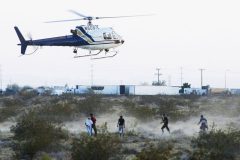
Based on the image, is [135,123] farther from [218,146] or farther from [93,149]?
[93,149]

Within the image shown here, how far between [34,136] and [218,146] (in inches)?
334

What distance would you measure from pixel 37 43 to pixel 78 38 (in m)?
2.83

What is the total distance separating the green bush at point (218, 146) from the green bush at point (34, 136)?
6.84 m

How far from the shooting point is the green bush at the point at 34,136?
2717cm

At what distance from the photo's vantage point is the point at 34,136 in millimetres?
28734

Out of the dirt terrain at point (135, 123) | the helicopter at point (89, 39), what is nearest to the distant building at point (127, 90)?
the dirt terrain at point (135, 123)

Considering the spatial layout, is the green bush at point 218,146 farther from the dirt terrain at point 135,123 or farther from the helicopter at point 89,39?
the helicopter at point 89,39

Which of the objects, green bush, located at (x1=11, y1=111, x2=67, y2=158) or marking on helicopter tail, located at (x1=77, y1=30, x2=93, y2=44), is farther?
marking on helicopter tail, located at (x1=77, y1=30, x2=93, y2=44)

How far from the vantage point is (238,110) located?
63250 mm

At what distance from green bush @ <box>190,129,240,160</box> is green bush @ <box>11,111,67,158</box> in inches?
269

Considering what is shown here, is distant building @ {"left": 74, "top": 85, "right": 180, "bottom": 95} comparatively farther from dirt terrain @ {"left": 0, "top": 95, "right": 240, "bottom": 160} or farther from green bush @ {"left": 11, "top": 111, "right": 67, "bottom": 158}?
green bush @ {"left": 11, "top": 111, "right": 67, "bottom": 158}

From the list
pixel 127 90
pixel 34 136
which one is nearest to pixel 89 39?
pixel 34 136

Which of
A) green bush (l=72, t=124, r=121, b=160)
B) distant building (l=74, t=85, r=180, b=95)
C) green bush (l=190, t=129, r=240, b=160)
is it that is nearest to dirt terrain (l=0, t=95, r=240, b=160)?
green bush (l=190, t=129, r=240, b=160)

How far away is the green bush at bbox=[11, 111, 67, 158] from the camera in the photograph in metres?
27.2
